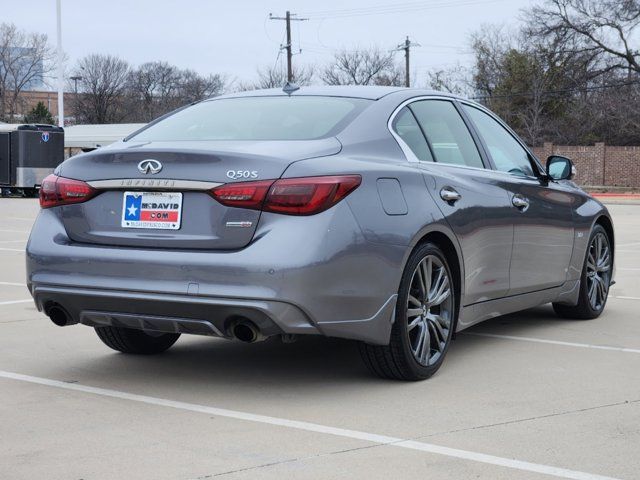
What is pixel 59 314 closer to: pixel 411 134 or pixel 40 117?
pixel 411 134

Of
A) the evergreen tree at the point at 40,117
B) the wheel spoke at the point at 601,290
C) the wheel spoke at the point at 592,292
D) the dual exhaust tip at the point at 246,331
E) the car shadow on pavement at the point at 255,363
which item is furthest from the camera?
the evergreen tree at the point at 40,117

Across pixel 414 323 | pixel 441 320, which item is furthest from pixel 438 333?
pixel 414 323

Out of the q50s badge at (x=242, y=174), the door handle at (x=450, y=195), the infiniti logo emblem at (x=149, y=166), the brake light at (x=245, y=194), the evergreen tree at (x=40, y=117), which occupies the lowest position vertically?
the door handle at (x=450, y=195)

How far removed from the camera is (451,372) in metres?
5.98

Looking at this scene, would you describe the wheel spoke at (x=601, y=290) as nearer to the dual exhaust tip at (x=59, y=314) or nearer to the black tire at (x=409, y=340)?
the black tire at (x=409, y=340)

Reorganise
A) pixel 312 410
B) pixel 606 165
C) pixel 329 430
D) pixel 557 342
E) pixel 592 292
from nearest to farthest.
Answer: pixel 329 430 < pixel 312 410 < pixel 557 342 < pixel 592 292 < pixel 606 165

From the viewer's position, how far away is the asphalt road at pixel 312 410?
4113 mm

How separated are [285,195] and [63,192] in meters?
1.31

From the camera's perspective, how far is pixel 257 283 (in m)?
4.91

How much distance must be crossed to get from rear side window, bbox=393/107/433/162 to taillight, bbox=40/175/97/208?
5.59 feet

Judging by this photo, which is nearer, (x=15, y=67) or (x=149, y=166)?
(x=149, y=166)

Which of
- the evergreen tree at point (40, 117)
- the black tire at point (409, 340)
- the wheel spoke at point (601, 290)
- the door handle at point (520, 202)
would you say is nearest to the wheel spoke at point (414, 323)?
the black tire at point (409, 340)

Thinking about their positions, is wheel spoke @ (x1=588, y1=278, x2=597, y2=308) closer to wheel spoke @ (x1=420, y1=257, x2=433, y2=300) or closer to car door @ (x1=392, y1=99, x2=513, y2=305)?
car door @ (x1=392, y1=99, x2=513, y2=305)

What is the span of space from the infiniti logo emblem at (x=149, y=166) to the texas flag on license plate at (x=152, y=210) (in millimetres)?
110
